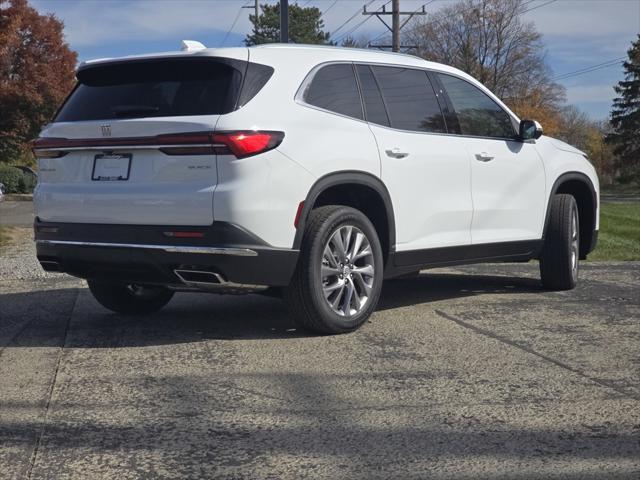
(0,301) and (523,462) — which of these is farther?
(0,301)

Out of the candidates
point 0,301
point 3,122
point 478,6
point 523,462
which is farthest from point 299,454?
point 478,6

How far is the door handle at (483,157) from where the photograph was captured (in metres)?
7.12

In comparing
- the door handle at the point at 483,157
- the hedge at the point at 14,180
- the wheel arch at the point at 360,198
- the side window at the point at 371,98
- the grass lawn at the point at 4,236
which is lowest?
the hedge at the point at 14,180

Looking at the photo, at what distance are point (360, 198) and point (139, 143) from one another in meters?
1.60

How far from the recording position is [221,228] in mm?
5336

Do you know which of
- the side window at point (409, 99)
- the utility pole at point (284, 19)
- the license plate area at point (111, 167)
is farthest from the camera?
the utility pole at point (284, 19)

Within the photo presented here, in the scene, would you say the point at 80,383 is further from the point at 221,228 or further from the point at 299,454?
the point at 299,454

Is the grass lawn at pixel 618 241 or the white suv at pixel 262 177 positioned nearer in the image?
the white suv at pixel 262 177

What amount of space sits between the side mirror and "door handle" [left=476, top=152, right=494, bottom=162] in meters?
0.49

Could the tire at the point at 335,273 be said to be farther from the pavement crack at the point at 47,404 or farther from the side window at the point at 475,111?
the side window at the point at 475,111

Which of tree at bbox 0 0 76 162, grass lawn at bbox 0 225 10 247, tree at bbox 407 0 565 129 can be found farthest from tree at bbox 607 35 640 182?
grass lawn at bbox 0 225 10 247

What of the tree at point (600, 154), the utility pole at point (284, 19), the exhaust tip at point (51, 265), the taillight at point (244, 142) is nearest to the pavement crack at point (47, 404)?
the exhaust tip at point (51, 265)

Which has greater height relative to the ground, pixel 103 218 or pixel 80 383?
pixel 103 218

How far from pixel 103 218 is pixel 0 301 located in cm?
241
